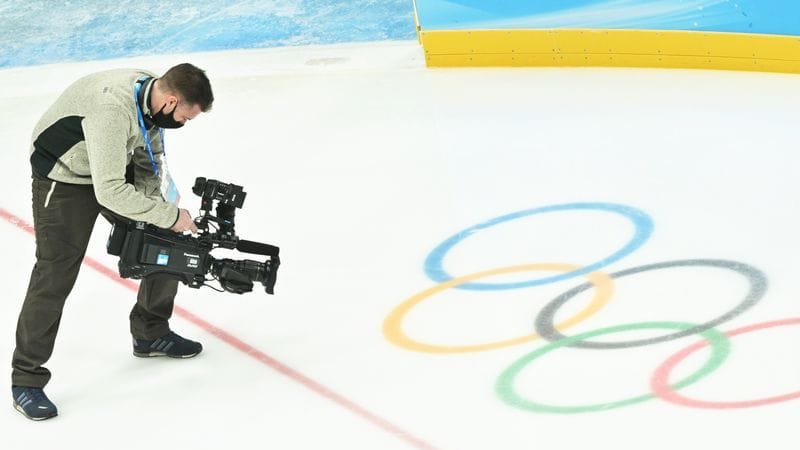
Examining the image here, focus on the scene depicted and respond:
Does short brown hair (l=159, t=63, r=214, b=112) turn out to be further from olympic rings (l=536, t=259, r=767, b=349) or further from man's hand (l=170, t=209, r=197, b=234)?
olympic rings (l=536, t=259, r=767, b=349)

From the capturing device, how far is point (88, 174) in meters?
4.17

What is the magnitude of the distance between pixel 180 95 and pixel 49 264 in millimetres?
819

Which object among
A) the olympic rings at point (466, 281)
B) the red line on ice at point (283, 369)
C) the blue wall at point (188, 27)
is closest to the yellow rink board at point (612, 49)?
the blue wall at point (188, 27)

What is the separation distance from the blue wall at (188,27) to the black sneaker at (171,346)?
7.51 meters

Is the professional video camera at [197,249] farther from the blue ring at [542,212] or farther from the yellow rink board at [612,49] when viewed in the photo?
the yellow rink board at [612,49]

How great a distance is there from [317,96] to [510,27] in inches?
67.5

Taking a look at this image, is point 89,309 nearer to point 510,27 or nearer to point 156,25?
point 510,27

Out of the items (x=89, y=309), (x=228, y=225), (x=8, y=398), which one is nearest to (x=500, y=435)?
(x=228, y=225)

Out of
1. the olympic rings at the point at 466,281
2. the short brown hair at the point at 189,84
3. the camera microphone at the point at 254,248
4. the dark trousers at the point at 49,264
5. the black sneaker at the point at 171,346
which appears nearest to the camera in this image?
the short brown hair at the point at 189,84

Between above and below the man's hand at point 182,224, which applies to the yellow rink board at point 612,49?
above

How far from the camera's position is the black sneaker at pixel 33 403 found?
14.3 ft

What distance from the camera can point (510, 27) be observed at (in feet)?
31.6

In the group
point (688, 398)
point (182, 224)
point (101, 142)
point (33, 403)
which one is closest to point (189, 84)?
point (101, 142)

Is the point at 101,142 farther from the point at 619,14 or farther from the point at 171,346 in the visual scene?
the point at 619,14
